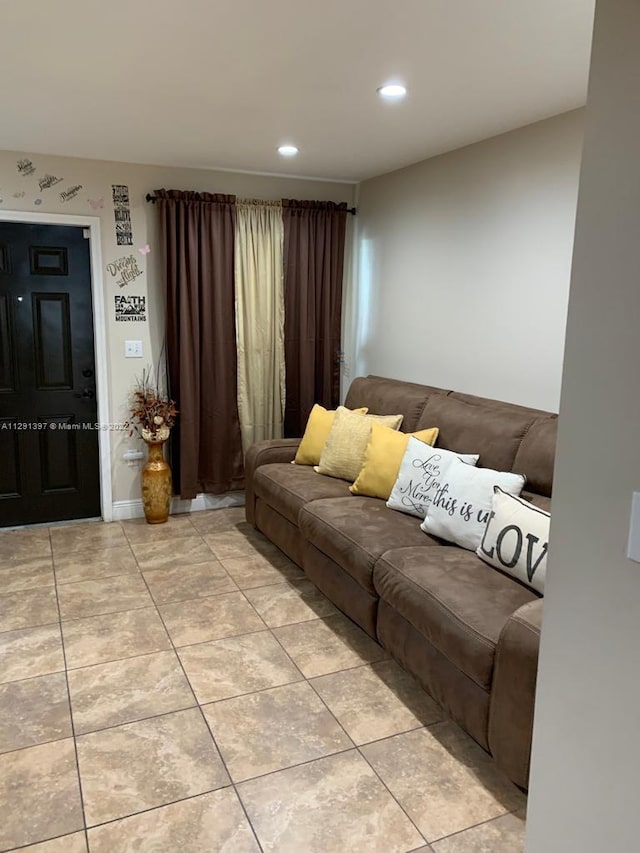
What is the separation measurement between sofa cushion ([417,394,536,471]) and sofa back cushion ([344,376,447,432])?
0.10 m

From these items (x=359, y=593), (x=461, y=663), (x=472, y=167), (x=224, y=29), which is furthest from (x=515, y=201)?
(x=461, y=663)

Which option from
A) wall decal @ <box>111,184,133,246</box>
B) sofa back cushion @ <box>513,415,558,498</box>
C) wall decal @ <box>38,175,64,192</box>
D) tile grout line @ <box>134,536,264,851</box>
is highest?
A: wall decal @ <box>38,175,64,192</box>

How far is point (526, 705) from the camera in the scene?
76.9 inches

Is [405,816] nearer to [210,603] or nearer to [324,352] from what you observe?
[210,603]

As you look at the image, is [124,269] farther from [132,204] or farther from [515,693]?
[515,693]

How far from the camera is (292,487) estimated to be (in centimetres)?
378

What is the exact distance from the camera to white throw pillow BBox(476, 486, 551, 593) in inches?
93.1

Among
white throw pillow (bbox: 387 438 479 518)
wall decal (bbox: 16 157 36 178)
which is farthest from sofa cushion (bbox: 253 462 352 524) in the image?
wall decal (bbox: 16 157 36 178)

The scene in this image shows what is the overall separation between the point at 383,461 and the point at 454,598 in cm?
129

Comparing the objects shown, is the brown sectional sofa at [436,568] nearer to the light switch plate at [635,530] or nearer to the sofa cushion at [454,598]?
the sofa cushion at [454,598]

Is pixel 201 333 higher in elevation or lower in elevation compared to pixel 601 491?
higher

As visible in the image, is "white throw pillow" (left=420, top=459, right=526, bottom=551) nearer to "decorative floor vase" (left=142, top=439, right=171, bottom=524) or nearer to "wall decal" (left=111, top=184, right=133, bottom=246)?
"decorative floor vase" (left=142, top=439, right=171, bottom=524)

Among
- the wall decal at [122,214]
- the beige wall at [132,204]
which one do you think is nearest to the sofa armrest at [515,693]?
the beige wall at [132,204]

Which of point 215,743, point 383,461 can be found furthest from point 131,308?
point 215,743
